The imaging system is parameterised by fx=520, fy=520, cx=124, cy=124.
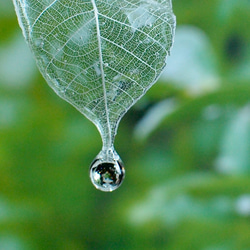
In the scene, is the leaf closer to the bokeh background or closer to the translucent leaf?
the translucent leaf

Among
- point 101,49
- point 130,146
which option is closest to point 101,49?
point 101,49

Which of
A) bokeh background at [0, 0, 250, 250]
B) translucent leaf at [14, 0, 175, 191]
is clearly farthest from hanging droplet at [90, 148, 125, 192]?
bokeh background at [0, 0, 250, 250]

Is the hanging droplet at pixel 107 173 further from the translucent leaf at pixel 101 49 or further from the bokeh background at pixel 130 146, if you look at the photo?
the bokeh background at pixel 130 146

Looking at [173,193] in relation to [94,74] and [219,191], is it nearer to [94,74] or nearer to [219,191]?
[219,191]

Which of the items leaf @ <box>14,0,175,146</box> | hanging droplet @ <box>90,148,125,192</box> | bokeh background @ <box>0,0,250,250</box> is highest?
bokeh background @ <box>0,0,250,250</box>

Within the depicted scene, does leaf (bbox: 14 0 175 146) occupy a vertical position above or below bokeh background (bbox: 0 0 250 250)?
below

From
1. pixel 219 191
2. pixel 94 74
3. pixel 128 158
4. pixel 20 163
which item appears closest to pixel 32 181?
pixel 20 163

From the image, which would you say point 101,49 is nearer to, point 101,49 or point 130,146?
point 101,49
